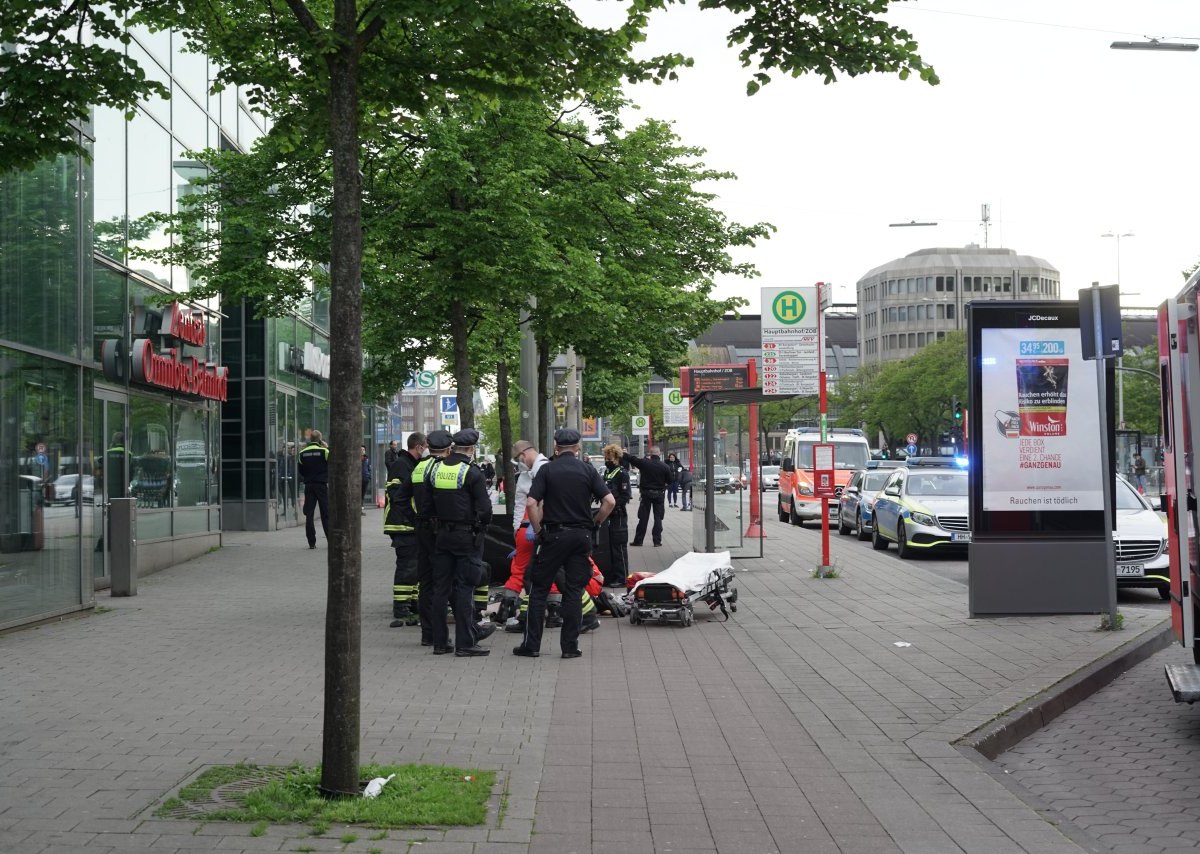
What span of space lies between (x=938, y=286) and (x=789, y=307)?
118568 millimetres

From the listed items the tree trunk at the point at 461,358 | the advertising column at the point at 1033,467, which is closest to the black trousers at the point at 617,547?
the tree trunk at the point at 461,358

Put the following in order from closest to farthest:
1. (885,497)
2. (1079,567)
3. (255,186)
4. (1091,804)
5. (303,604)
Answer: (1091,804) < (1079,567) < (303,604) < (255,186) < (885,497)

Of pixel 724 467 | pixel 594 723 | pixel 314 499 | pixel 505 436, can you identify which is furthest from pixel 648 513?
pixel 594 723

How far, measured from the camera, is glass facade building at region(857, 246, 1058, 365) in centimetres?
13262

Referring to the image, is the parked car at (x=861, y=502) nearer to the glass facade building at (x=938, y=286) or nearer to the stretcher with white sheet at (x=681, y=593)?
the stretcher with white sheet at (x=681, y=593)

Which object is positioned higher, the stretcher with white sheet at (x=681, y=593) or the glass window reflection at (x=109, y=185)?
the glass window reflection at (x=109, y=185)

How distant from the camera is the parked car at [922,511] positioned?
22781mm

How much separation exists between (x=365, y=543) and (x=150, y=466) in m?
6.77

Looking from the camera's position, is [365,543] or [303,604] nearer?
A: [303,604]

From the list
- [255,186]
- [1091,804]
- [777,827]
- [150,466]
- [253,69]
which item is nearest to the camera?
[777,827]

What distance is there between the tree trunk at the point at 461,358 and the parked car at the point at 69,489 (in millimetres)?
5475

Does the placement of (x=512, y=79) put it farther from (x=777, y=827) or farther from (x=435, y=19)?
(x=777, y=827)

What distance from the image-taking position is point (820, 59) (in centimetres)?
735

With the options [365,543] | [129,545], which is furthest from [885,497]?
[129,545]
